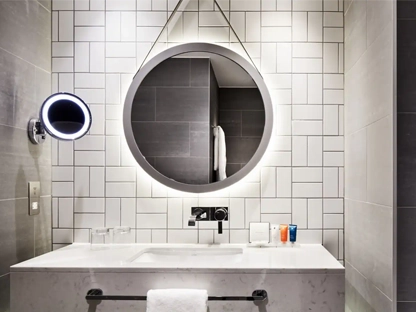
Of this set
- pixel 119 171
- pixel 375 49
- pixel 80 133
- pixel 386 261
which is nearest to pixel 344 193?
pixel 386 261

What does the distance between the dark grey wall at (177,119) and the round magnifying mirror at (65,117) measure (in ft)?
0.82

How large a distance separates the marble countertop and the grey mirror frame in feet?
1.07

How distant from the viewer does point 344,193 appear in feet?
6.03

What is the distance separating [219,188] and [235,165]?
133 mm

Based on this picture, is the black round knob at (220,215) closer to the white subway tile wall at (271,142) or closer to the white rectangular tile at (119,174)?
the white subway tile wall at (271,142)

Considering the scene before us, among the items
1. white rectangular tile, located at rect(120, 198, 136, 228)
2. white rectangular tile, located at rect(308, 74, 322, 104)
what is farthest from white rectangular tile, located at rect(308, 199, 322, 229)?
white rectangular tile, located at rect(120, 198, 136, 228)

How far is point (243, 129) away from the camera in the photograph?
183 centimetres

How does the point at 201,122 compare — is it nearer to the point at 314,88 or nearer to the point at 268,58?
the point at 268,58

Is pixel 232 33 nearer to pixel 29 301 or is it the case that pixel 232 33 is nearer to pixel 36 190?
pixel 36 190

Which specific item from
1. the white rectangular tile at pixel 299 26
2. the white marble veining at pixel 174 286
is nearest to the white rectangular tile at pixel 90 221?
the white marble veining at pixel 174 286

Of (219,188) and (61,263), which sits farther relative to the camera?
(219,188)

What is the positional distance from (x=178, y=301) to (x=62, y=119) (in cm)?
91

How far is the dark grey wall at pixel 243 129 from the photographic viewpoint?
5.98ft

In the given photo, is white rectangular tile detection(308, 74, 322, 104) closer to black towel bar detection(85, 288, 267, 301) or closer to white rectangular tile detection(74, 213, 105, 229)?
black towel bar detection(85, 288, 267, 301)
